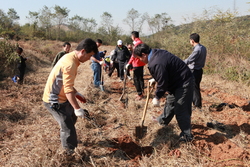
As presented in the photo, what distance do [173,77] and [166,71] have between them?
0.73ft

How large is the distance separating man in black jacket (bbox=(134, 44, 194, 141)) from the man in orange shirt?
793 millimetres

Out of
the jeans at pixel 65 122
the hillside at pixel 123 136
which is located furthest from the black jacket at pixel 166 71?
the jeans at pixel 65 122

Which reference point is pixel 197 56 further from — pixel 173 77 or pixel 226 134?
pixel 226 134

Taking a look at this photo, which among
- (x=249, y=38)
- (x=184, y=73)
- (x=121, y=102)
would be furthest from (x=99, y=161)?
(x=249, y=38)

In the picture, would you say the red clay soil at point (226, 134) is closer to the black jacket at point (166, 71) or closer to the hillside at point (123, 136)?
the hillside at point (123, 136)

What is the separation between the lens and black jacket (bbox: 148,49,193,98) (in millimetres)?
2396

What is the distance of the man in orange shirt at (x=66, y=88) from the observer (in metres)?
1.96

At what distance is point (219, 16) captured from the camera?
Answer: 30.1 feet

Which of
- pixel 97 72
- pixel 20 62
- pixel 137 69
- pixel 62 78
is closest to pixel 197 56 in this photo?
pixel 137 69

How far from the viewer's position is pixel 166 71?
95.2 inches

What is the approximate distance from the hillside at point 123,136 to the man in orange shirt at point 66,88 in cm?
34

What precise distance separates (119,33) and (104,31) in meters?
2.88

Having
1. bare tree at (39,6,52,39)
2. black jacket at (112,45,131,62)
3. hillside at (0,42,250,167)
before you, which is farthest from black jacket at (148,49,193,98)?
bare tree at (39,6,52,39)

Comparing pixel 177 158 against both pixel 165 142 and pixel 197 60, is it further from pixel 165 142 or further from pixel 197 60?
pixel 197 60
